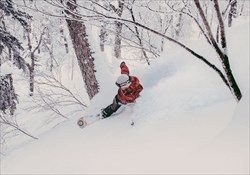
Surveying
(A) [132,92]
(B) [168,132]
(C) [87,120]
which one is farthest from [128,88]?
(B) [168,132]

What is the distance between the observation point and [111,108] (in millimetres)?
5176

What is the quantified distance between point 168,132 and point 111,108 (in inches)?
52.5

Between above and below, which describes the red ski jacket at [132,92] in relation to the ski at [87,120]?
above

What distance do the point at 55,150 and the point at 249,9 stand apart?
65.1 ft

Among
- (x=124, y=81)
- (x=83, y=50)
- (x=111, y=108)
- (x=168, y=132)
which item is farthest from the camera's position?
(x=83, y=50)

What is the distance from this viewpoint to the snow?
333 centimetres

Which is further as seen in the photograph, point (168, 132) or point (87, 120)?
point (87, 120)

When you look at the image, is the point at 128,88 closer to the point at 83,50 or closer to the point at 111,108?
the point at 111,108

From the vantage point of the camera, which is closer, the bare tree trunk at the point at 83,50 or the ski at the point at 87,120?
the ski at the point at 87,120

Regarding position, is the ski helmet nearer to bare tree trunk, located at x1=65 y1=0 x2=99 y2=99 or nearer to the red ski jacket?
the red ski jacket

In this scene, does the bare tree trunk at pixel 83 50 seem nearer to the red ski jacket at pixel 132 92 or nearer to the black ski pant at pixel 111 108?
the black ski pant at pixel 111 108

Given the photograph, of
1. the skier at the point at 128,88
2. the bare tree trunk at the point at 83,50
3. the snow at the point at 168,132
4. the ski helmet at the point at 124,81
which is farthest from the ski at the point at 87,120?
the bare tree trunk at the point at 83,50

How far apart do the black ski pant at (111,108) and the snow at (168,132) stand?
0.33 ft

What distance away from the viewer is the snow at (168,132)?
333cm
